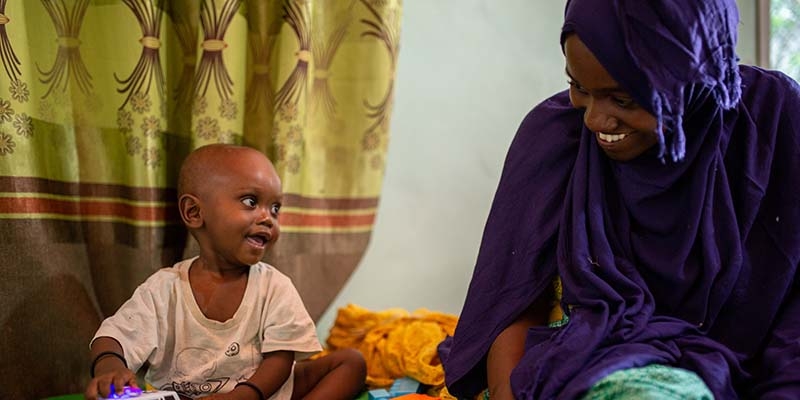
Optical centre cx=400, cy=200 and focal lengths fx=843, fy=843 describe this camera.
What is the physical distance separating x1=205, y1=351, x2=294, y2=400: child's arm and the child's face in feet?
0.72

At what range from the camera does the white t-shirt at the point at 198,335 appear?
182cm

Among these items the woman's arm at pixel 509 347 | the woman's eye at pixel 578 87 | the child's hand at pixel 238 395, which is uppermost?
the woman's eye at pixel 578 87

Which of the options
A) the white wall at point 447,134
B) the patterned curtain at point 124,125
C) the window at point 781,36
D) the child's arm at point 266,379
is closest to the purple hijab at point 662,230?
the child's arm at point 266,379

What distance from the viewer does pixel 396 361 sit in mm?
2215

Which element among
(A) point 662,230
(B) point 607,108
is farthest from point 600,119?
(A) point 662,230

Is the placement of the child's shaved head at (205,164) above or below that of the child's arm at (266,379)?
above

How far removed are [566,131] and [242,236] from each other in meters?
0.74

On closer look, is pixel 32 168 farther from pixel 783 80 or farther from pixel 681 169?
pixel 783 80

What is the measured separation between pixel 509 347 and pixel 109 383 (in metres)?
0.77

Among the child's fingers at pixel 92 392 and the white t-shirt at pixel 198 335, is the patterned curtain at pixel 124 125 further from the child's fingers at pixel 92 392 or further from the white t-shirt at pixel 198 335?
the child's fingers at pixel 92 392

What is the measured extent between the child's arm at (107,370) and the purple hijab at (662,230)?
635mm

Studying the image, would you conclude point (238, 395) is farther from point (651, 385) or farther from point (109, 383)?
point (651, 385)

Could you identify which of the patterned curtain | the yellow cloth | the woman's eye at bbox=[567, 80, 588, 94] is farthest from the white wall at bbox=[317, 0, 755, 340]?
the woman's eye at bbox=[567, 80, 588, 94]

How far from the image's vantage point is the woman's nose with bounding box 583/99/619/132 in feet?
4.76
